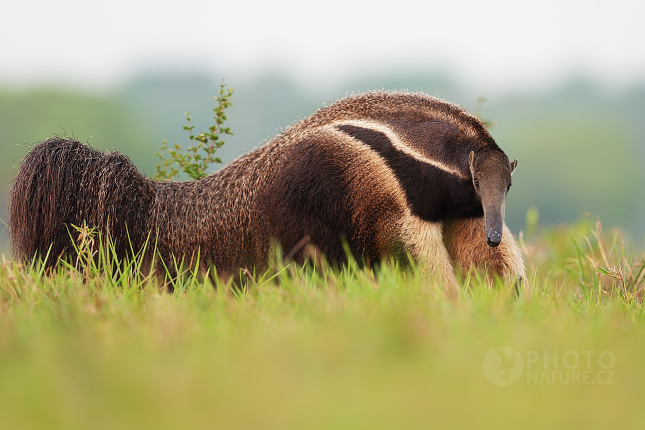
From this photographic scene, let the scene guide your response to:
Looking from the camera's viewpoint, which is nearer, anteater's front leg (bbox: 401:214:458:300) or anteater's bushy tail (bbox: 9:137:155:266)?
anteater's front leg (bbox: 401:214:458:300)

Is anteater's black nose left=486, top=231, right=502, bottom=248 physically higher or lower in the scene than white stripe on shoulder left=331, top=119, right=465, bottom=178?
lower

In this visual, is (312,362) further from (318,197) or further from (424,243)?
(318,197)

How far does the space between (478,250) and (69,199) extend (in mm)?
3669

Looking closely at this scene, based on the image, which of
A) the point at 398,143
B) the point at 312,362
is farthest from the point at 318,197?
the point at 312,362

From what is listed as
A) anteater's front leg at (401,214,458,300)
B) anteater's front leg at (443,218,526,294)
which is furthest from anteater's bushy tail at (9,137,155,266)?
anteater's front leg at (443,218,526,294)

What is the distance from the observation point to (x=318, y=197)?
620cm

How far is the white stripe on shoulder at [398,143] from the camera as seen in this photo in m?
5.94

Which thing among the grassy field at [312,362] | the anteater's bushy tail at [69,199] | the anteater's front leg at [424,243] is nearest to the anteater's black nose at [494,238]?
the anteater's front leg at [424,243]

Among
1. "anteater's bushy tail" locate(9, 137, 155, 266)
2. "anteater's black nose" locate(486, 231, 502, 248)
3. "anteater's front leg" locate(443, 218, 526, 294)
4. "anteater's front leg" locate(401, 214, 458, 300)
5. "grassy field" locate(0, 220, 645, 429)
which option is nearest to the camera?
"grassy field" locate(0, 220, 645, 429)

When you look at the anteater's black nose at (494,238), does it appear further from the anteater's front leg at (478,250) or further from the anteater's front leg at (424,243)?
the anteater's front leg at (478,250)

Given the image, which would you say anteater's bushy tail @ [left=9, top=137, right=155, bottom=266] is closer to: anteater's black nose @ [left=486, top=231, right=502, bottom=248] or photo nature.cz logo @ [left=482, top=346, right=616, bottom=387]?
anteater's black nose @ [left=486, top=231, right=502, bottom=248]

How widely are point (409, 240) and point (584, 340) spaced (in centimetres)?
268

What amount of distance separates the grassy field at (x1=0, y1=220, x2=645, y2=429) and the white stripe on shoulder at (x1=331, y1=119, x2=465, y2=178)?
1843 mm

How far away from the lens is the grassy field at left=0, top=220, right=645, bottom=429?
2340 millimetres
